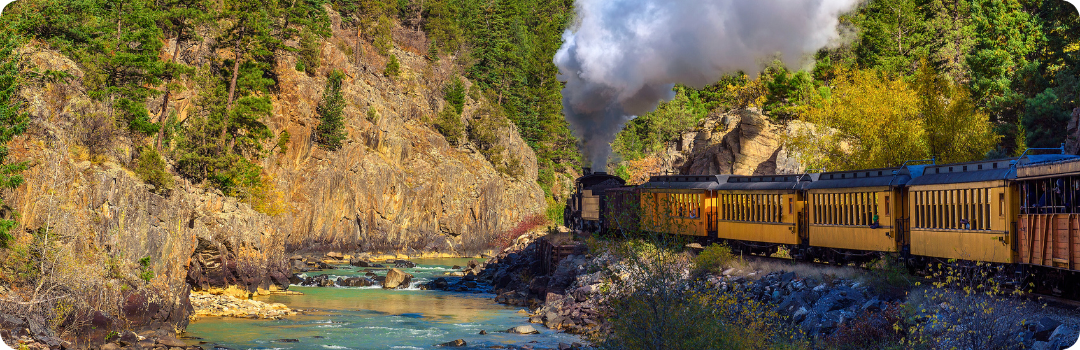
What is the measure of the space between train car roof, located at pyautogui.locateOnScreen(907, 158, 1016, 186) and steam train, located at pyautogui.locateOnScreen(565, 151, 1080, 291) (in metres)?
0.03

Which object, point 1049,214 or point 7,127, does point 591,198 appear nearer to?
point 7,127

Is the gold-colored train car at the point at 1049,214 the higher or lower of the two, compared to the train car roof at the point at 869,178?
lower

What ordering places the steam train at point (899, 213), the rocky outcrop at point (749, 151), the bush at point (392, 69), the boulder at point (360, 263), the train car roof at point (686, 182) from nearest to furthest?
the steam train at point (899, 213) → the train car roof at point (686, 182) → the rocky outcrop at point (749, 151) → the boulder at point (360, 263) → the bush at point (392, 69)

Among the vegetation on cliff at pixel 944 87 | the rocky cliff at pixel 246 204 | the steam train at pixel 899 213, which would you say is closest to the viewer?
the steam train at pixel 899 213

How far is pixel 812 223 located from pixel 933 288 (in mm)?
8574

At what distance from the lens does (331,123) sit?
73125mm

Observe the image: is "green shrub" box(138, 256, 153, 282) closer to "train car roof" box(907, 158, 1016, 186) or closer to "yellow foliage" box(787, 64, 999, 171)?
"train car roof" box(907, 158, 1016, 186)

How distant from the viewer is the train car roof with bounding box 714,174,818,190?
2794 cm

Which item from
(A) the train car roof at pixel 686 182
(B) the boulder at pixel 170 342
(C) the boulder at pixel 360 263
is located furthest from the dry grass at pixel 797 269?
(C) the boulder at pixel 360 263

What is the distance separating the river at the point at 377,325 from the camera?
91.9ft

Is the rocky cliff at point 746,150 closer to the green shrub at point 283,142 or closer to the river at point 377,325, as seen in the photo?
the river at point 377,325

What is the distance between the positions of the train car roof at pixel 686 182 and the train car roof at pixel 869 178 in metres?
6.20

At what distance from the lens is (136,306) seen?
2742 cm

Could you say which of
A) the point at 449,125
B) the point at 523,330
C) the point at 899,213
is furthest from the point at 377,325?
the point at 449,125
